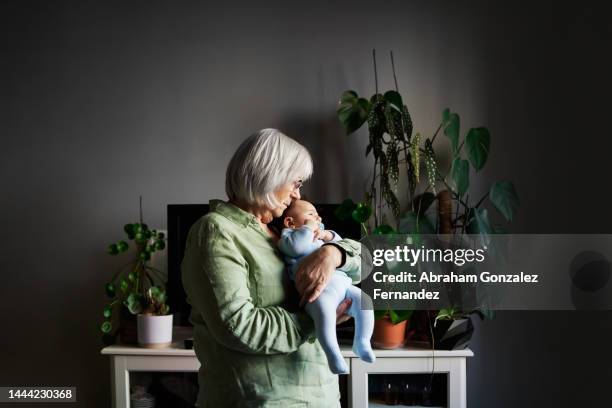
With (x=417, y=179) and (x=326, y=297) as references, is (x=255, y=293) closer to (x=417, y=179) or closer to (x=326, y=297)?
(x=326, y=297)

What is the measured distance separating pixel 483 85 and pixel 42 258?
7.61 ft

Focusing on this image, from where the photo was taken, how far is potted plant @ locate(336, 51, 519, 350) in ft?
8.58

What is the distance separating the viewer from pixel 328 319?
1233 mm

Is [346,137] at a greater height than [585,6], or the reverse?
[585,6]

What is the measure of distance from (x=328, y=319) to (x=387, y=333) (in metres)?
1.38

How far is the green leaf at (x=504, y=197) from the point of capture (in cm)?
266

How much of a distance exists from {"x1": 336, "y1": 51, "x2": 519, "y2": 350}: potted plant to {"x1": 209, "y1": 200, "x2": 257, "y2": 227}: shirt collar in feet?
4.25

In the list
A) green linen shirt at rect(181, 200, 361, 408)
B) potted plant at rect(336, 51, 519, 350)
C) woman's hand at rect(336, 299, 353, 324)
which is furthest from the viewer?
potted plant at rect(336, 51, 519, 350)

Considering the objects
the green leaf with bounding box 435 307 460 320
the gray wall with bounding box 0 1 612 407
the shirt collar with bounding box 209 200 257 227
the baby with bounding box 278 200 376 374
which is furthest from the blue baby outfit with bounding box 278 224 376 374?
the gray wall with bounding box 0 1 612 407

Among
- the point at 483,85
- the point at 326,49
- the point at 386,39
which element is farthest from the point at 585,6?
the point at 326,49

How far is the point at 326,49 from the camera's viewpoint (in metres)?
3.03

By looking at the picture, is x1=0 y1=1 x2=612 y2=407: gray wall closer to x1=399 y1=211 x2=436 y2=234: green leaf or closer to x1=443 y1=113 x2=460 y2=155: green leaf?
x1=443 y1=113 x2=460 y2=155: green leaf

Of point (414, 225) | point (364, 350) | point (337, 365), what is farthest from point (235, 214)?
point (414, 225)

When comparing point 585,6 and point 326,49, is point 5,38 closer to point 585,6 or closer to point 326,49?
point 326,49
